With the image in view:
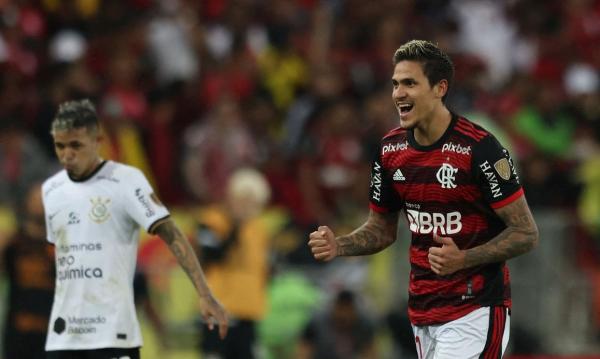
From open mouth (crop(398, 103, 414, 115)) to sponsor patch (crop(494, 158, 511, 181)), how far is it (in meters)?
0.56

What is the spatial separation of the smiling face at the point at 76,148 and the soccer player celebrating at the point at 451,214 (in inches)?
61.4

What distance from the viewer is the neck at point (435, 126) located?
6895mm

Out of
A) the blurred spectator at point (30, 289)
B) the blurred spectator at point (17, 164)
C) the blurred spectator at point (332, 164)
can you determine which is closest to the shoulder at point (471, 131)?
the blurred spectator at point (30, 289)

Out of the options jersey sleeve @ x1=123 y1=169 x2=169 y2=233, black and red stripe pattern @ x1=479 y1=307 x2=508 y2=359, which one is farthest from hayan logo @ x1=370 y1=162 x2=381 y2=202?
jersey sleeve @ x1=123 y1=169 x2=169 y2=233

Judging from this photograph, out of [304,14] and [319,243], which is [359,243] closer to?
[319,243]

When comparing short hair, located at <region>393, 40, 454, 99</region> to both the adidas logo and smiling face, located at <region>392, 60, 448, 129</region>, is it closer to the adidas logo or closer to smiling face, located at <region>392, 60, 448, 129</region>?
smiling face, located at <region>392, 60, 448, 129</region>

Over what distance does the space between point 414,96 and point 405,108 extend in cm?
8

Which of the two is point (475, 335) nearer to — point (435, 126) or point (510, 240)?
point (510, 240)

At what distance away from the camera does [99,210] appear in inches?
297

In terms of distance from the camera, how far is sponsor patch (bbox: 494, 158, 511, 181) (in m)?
6.68

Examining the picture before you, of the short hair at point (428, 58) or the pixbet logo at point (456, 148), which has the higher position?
the short hair at point (428, 58)

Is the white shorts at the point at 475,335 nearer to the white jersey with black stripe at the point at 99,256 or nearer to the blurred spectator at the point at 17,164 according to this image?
the white jersey with black stripe at the point at 99,256

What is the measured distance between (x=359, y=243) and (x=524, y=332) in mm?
7174

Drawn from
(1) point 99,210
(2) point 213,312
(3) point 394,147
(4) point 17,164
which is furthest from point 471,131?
(4) point 17,164
